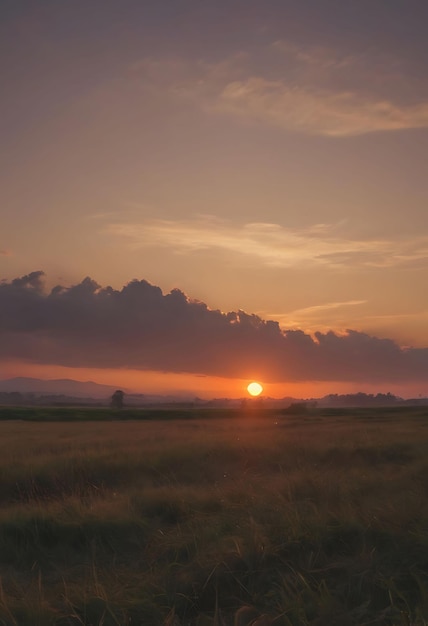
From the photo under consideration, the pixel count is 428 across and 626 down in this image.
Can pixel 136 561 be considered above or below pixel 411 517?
below

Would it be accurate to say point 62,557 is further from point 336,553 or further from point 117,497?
point 336,553

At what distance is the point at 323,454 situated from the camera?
1920 cm

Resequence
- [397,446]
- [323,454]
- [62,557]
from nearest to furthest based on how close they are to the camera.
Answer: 1. [62,557]
2. [323,454]
3. [397,446]

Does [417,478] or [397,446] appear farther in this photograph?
[397,446]

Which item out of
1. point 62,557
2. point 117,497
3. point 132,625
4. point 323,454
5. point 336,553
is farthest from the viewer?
point 323,454

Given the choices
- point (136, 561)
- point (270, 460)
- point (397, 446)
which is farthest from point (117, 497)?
point (397, 446)

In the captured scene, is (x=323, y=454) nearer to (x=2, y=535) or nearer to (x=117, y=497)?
(x=117, y=497)

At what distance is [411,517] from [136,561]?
395 centimetres

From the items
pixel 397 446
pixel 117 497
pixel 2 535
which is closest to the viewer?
pixel 2 535

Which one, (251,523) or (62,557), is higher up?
(251,523)

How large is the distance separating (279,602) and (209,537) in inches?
82.3

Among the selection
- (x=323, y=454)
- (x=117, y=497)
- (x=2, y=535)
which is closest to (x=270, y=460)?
(x=323, y=454)

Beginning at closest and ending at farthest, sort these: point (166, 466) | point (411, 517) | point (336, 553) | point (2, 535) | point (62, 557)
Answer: point (336, 553) → point (411, 517) → point (62, 557) → point (2, 535) → point (166, 466)

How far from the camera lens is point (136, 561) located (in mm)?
8742
